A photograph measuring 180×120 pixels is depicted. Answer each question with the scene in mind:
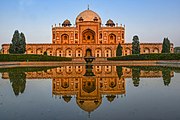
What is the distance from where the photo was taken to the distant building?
4609 cm

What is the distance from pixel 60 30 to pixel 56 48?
5.87 meters

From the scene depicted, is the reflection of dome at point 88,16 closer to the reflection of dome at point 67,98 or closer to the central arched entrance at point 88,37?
the central arched entrance at point 88,37

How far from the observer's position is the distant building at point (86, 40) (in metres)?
46.1

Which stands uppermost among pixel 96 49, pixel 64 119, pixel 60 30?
pixel 60 30

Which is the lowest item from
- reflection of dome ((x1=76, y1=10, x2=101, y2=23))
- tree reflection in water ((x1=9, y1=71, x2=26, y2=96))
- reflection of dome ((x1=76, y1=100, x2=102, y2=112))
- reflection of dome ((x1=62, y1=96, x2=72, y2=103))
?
reflection of dome ((x1=76, y1=100, x2=102, y2=112))

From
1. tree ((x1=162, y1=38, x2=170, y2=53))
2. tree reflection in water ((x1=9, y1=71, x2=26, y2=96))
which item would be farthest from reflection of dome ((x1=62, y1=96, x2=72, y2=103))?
tree ((x1=162, y1=38, x2=170, y2=53))

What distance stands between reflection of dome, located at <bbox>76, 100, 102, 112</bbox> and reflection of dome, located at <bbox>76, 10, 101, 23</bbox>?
47020mm

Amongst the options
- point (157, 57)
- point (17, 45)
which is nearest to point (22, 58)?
point (17, 45)

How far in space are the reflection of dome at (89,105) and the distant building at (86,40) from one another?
4028 cm

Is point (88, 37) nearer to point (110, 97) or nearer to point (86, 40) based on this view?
point (86, 40)

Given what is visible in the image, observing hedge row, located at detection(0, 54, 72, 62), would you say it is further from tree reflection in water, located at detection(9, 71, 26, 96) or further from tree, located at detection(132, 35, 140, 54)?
tree reflection in water, located at detection(9, 71, 26, 96)

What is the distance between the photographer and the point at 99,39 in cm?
5044

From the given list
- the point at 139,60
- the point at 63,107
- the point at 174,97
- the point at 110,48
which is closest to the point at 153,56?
the point at 139,60

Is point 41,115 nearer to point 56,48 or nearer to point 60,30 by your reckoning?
point 56,48
